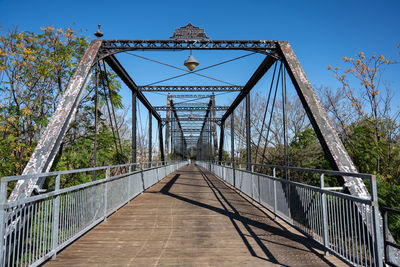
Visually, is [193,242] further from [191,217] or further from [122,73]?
[122,73]

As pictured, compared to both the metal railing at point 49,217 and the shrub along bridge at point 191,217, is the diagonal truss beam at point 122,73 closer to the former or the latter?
the shrub along bridge at point 191,217

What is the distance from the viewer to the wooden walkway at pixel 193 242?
11.6ft

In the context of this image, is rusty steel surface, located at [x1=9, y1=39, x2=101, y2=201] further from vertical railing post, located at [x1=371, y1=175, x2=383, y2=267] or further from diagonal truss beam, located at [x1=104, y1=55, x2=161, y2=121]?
vertical railing post, located at [x1=371, y1=175, x2=383, y2=267]

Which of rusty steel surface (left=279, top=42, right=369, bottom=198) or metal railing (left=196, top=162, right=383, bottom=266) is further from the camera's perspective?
rusty steel surface (left=279, top=42, right=369, bottom=198)

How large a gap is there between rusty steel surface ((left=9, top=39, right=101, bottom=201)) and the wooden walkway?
118 centimetres

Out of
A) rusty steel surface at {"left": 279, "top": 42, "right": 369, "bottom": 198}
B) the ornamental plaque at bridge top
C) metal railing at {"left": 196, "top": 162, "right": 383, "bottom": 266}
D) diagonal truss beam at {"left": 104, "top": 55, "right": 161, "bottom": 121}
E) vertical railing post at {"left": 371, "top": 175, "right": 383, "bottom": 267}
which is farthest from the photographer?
diagonal truss beam at {"left": 104, "top": 55, "right": 161, "bottom": 121}

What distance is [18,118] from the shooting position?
958 centimetres

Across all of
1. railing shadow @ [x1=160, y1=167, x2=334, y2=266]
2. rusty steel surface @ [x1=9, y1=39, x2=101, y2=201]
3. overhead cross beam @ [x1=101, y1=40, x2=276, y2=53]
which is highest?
overhead cross beam @ [x1=101, y1=40, x2=276, y2=53]

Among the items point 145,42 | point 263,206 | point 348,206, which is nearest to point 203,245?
point 348,206

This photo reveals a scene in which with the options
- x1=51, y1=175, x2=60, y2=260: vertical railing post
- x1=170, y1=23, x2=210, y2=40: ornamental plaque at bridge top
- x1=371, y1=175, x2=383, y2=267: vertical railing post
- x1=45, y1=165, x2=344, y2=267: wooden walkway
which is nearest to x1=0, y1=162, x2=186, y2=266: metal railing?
x1=51, y1=175, x2=60, y2=260: vertical railing post

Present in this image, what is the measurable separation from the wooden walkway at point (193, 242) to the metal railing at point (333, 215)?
0.75ft

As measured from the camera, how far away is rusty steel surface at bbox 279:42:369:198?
4.36 meters

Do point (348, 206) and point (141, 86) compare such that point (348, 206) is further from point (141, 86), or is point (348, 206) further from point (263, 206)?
point (141, 86)

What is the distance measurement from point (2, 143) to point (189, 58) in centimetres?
688
